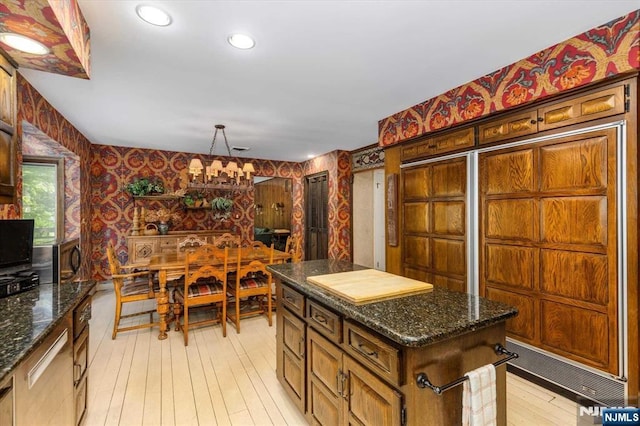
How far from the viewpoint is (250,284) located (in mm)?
3584

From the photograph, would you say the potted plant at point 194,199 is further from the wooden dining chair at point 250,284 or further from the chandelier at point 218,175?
the wooden dining chair at point 250,284

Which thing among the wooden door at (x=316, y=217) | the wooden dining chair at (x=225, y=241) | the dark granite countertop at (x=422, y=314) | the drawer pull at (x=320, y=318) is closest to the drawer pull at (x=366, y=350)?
the dark granite countertop at (x=422, y=314)

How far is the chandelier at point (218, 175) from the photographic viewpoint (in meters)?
3.86

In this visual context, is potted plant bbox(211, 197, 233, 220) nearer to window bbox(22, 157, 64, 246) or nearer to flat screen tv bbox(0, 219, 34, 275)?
window bbox(22, 157, 64, 246)

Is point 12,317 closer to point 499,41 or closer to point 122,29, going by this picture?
point 122,29

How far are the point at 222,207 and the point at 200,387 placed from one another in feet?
13.3

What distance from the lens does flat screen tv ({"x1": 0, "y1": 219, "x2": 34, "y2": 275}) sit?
1.92 meters

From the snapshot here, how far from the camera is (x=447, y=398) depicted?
4.01 feet

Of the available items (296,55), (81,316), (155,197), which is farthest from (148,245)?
(296,55)

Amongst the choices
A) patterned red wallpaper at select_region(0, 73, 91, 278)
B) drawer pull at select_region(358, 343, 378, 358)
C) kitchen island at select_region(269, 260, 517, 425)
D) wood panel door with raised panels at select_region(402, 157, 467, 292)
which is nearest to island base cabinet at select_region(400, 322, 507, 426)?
kitchen island at select_region(269, 260, 517, 425)

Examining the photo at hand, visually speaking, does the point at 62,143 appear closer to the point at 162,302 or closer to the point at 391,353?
the point at 162,302

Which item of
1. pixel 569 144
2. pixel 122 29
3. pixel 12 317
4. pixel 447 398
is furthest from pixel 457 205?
pixel 12 317

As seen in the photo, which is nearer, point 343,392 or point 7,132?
point 343,392

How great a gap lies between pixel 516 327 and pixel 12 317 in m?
3.34
